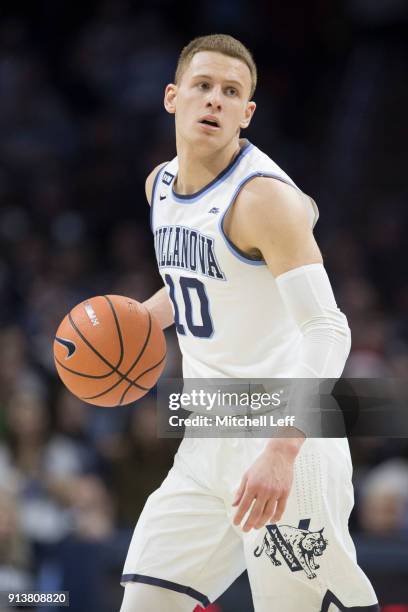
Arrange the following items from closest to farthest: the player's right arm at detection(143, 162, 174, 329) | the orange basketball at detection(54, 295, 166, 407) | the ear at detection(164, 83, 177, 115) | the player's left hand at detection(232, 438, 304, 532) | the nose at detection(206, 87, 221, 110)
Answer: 1. the player's left hand at detection(232, 438, 304, 532)
2. the nose at detection(206, 87, 221, 110)
3. the orange basketball at detection(54, 295, 166, 407)
4. the ear at detection(164, 83, 177, 115)
5. the player's right arm at detection(143, 162, 174, 329)

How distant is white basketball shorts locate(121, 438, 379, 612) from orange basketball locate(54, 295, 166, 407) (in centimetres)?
32

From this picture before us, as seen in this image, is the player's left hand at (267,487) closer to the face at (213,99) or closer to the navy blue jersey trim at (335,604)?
the navy blue jersey trim at (335,604)

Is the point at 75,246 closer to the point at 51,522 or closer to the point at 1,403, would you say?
the point at 1,403

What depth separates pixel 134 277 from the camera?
31.1 feet

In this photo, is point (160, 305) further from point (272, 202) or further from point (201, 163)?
point (272, 202)

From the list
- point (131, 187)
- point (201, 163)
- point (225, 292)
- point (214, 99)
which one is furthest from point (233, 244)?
point (131, 187)

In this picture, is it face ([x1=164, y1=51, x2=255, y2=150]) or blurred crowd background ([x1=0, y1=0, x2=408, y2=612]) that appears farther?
blurred crowd background ([x1=0, y1=0, x2=408, y2=612])

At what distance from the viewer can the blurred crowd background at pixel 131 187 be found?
7.34m

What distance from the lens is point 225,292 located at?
3.95m

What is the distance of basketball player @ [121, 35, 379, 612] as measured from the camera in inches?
145

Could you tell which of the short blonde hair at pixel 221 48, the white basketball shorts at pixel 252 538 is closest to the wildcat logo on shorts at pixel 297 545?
the white basketball shorts at pixel 252 538

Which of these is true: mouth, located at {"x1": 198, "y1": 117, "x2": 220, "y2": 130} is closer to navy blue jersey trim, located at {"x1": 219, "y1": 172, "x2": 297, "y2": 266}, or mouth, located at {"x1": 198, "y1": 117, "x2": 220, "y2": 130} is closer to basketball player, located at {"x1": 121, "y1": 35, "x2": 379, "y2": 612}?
basketball player, located at {"x1": 121, "y1": 35, "x2": 379, "y2": 612}

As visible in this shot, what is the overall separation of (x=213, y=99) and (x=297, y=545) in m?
1.62

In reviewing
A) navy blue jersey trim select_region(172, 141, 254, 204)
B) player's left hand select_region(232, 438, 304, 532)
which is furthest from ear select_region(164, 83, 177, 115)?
player's left hand select_region(232, 438, 304, 532)
